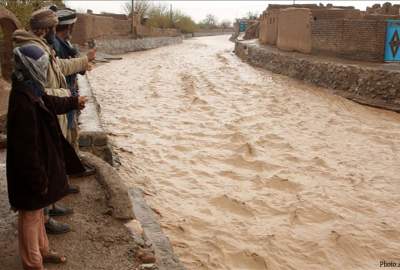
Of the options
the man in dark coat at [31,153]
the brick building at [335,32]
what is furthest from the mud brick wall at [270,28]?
the man in dark coat at [31,153]

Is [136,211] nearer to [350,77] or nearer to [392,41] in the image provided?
[350,77]

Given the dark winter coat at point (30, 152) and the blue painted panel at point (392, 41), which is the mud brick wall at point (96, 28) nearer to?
the blue painted panel at point (392, 41)

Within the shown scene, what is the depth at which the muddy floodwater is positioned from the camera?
14.0 feet

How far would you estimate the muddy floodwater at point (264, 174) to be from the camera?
425 centimetres

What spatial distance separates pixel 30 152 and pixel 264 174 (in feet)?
13.7

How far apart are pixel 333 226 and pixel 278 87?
367 inches

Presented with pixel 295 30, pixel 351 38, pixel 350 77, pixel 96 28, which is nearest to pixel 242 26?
pixel 96 28

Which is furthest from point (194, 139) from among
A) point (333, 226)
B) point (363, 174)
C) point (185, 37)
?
point (185, 37)

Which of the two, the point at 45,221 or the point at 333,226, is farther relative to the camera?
the point at 333,226

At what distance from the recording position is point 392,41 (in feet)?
41.2

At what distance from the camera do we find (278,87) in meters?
13.7

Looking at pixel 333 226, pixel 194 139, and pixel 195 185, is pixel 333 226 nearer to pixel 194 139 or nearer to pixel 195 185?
pixel 195 185

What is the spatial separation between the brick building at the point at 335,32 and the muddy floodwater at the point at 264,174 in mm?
2219

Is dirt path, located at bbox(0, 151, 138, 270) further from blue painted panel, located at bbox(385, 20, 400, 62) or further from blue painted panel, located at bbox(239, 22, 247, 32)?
blue painted panel, located at bbox(239, 22, 247, 32)
